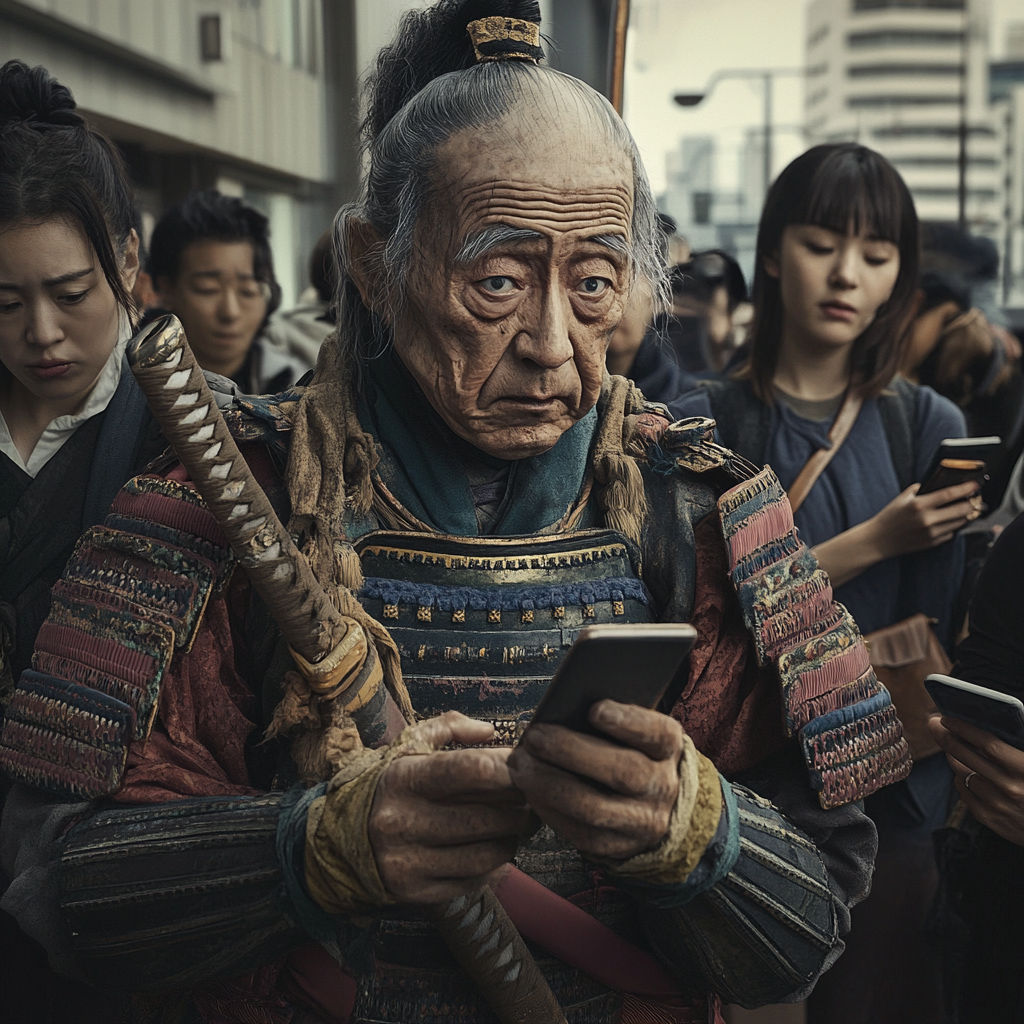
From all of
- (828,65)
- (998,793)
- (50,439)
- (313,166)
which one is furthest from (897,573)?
(828,65)

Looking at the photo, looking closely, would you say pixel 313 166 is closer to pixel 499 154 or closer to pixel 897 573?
pixel 897 573

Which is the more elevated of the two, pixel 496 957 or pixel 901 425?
pixel 901 425

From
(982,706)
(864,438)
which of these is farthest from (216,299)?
(982,706)

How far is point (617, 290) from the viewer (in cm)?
156

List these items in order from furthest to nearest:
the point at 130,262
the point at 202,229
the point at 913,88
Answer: the point at 913,88, the point at 202,229, the point at 130,262

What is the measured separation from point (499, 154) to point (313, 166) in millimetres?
4668

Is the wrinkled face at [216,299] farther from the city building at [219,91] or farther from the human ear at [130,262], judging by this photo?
the human ear at [130,262]

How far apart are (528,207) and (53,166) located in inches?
43.9

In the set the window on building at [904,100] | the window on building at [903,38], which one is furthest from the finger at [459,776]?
the window on building at [903,38]

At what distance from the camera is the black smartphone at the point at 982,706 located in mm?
1708

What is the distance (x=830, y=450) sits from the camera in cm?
301

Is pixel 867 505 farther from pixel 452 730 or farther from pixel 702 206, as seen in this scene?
pixel 702 206

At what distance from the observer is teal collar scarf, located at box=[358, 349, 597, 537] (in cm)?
162

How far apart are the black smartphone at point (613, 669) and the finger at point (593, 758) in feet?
0.05
